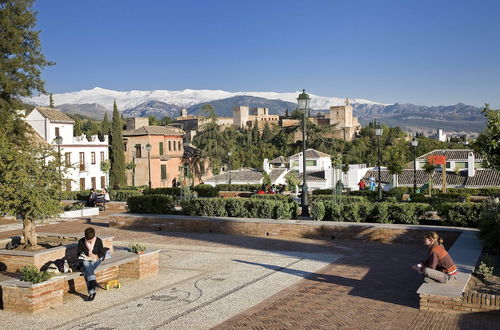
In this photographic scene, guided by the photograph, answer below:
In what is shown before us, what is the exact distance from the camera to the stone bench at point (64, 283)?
342 inches

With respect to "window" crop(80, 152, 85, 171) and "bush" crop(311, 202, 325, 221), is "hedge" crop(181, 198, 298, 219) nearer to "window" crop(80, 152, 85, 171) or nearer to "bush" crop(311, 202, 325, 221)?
"bush" crop(311, 202, 325, 221)

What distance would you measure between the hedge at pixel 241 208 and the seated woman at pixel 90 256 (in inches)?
337

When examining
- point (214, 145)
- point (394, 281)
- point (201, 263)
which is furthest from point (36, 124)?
point (394, 281)

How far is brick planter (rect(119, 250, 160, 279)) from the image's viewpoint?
11.0m

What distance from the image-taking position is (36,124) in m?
45.2

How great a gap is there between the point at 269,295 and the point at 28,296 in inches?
161

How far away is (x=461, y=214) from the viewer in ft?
51.0

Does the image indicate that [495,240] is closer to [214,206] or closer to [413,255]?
[413,255]

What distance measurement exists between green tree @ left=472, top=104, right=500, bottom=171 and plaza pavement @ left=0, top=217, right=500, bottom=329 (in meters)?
2.89

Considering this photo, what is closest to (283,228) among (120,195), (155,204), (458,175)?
(155,204)

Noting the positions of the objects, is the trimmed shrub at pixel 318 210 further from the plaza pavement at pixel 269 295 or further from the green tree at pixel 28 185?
the green tree at pixel 28 185

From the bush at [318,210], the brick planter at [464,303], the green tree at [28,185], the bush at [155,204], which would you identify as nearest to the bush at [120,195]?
the bush at [155,204]

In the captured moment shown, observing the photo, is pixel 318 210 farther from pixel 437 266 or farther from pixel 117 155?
pixel 117 155

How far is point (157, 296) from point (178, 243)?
614 cm
